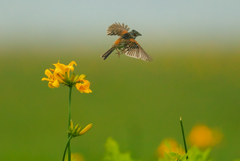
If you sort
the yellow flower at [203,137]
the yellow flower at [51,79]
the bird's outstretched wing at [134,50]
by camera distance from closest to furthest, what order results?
the yellow flower at [51,79] → the bird's outstretched wing at [134,50] → the yellow flower at [203,137]

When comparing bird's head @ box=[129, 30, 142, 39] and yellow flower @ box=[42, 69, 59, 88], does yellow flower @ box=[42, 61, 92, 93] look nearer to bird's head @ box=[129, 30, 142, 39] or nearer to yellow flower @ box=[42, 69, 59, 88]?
yellow flower @ box=[42, 69, 59, 88]

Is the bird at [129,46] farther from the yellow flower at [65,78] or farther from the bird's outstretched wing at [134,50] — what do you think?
the yellow flower at [65,78]

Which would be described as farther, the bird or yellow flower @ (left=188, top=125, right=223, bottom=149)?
yellow flower @ (left=188, top=125, right=223, bottom=149)

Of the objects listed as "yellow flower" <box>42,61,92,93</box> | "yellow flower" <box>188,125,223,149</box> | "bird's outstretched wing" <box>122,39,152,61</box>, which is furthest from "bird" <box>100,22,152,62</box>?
"yellow flower" <box>188,125,223,149</box>

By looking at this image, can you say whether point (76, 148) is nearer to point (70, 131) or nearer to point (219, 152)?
point (219, 152)

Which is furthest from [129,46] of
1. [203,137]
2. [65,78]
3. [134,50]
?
[203,137]

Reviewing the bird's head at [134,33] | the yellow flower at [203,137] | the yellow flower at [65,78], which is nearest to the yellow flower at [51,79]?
the yellow flower at [65,78]

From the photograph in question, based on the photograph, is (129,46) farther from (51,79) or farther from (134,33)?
(51,79)
